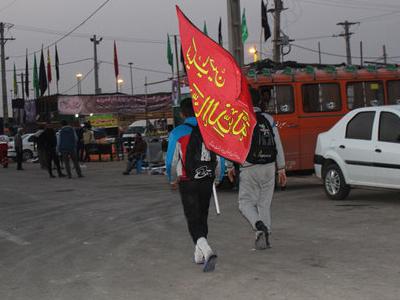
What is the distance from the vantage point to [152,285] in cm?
559

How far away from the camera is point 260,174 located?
21.9 feet

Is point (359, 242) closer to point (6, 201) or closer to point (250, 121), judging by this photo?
point (250, 121)

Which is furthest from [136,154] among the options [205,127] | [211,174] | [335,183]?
[205,127]

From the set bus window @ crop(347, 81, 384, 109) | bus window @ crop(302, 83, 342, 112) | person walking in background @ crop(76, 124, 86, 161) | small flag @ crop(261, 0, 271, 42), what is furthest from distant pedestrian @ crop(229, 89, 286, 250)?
small flag @ crop(261, 0, 271, 42)

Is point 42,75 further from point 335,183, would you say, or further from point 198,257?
point 198,257

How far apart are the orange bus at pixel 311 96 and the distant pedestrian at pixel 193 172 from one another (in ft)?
24.1

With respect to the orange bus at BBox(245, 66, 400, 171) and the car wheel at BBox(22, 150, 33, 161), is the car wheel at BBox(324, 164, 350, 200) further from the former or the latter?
the car wheel at BBox(22, 150, 33, 161)

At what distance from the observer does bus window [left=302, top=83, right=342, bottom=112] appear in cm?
1384

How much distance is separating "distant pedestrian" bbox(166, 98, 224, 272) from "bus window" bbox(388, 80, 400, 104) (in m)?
9.77

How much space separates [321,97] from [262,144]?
25.3 feet

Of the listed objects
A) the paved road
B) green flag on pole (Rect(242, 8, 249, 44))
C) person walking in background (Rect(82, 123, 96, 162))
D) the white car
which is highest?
green flag on pole (Rect(242, 8, 249, 44))

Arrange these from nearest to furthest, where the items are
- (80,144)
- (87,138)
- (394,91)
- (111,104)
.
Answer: (394,91) → (80,144) → (87,138) → (111,104)

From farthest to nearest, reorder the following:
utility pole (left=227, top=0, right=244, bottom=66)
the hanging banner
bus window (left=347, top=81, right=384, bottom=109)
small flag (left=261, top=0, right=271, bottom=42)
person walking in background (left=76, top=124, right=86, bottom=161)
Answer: the hanging banner, small flag (left=261, top=0, right=271, bottom=42), person walking in background (left=76, top=124, right=86, bottom=161), utility pole (left=227, top=0, right=244, bottom=66), bus window (left=347, top=81, right=384, bottom=109)

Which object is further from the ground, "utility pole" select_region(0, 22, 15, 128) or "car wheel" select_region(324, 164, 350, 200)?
"utility pole" select_region(0, 22, 15, 128)
